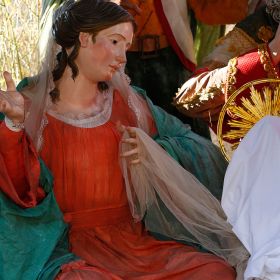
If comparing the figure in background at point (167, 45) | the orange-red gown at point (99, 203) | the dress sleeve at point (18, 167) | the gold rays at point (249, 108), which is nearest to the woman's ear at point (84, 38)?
the orange-red gown at point (99, 203)

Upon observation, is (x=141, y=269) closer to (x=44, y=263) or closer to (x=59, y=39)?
(x=44, y=263)

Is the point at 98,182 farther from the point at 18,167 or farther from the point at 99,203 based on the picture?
the point at 18,167

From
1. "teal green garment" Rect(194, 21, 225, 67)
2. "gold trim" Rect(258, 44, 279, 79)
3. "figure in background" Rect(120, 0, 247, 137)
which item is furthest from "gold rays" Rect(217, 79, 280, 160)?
"teal green garment" Rect(194, 21, 225, 67)

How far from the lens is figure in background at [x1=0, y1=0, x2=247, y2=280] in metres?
2.50

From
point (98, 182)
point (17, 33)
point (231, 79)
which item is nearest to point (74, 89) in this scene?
point (98, 182)

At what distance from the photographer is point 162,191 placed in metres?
2.70

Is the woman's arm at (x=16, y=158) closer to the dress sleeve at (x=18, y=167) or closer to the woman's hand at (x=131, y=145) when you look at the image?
the dress sleeve at (x=18, y=167)

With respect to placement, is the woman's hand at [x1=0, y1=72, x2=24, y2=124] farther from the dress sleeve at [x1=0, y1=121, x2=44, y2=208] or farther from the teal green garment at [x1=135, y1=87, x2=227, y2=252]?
the teal green garment at [x1=135, y1=87, x2=227, y2=252]

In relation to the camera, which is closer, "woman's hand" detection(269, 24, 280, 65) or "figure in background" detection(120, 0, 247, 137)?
"woman's hand" detection(269, 24, 280, 65)

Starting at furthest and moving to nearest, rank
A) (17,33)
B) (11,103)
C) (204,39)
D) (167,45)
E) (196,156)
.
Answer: (17,33) < (204,39) < (167,45) < (196,156) < (11,103)

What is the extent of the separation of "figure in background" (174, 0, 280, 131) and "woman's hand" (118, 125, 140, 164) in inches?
14.0

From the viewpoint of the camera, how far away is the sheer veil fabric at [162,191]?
265 cm

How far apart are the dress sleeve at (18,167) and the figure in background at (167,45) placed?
45.2 inches

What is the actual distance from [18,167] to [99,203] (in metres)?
0.34
